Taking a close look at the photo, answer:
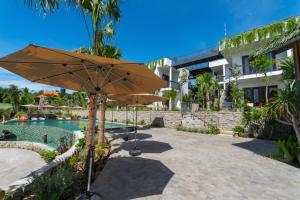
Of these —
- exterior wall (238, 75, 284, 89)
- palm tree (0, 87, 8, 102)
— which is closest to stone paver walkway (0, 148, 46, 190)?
exterior wall (238, 75, 284, 89)

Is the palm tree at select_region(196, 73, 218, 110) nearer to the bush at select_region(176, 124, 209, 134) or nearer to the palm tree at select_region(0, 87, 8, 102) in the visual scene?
the bush at select_region(176, 124, 209, 134)

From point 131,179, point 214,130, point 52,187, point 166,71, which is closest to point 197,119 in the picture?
point 214,130

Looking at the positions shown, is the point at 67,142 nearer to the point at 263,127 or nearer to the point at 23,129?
the point at 23,129

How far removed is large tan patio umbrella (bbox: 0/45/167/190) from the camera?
358cm

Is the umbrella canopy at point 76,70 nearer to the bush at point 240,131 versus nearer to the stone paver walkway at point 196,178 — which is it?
the stone paver walkway at point 196,178

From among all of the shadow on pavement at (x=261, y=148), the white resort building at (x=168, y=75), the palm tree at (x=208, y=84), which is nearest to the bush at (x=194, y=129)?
the shadow on pavement at (x=261, y=148)

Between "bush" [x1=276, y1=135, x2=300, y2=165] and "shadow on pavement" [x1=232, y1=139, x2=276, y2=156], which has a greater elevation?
"bush" [x1=276, y1=135, x2=300, y2=165]

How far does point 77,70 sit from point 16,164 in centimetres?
913

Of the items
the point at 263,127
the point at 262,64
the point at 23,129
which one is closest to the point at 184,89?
the point at 262,64

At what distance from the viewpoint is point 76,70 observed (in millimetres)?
4668

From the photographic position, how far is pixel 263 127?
1424 cm

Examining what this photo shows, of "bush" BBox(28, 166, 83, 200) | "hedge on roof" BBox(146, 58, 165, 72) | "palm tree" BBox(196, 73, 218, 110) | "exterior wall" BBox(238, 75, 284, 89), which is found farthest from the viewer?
"hedge on roof" BBox(146, 58, 165, 72)

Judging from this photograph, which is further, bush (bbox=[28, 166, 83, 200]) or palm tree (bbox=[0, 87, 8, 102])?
palm tree (bbox=[0, 87, 8, 102])

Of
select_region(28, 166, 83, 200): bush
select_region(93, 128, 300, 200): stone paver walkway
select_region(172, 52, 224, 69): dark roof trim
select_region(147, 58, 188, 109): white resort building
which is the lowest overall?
select_region(93, 128, 300, 200): stone paver walkway
